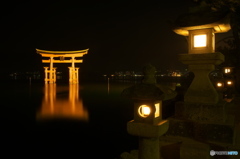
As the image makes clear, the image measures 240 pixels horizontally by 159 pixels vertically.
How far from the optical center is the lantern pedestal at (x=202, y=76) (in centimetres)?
347

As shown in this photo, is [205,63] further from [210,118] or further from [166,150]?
[166,150]

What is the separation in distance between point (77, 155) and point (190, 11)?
4072 mm

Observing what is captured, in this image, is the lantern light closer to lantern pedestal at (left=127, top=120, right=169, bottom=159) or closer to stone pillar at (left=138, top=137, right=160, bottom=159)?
lantern pedestal at (left=127, top=120, right=169, bottom=159)

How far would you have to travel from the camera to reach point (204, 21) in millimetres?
3598

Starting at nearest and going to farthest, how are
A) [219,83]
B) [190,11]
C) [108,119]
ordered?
[190,11] < [108,119] < [219,83]

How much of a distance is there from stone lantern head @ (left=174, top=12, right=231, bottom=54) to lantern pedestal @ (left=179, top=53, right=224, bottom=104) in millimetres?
254

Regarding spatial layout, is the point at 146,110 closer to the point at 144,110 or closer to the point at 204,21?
the point at 144,110

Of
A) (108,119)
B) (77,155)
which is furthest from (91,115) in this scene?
(77,155)

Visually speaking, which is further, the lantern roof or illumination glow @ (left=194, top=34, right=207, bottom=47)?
illumination glow @ (left=194, top=34, right=207, bottom=47)

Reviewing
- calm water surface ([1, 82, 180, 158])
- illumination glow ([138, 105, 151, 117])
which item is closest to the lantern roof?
illumination glow ([138, 105, 151, 117])

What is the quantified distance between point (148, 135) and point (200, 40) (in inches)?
85.8

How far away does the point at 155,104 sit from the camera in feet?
8.95

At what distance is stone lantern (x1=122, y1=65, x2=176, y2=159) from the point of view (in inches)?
102

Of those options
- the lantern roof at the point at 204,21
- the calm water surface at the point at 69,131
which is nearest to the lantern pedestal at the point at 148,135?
the lantern roof at the point at 204,21
